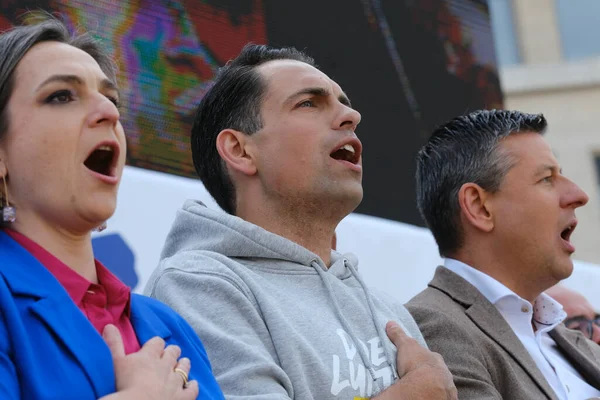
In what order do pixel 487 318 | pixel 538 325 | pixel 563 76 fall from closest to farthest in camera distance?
pixel 487 318 < pixel 538 325 < pixel 563 76

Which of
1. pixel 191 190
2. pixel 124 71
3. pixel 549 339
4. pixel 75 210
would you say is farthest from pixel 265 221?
pixel 124 71

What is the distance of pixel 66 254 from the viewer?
1.70 m

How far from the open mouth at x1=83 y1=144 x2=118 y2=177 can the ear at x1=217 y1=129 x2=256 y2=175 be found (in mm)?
694

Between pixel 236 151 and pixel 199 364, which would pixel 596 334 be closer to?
pixel 236 151

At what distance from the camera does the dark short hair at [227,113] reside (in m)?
2.54

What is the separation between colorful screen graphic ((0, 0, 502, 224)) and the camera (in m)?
4.49

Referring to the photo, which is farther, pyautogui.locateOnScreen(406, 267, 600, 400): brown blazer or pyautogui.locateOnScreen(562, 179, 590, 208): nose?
pyautogui.locateOnScreen(562, 179, 590, 208): nose

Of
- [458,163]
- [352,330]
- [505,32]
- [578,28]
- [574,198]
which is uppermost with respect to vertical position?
[352,330]

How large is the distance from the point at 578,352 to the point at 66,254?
1.78 m

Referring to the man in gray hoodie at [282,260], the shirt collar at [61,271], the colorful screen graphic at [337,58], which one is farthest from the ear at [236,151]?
the colorful screen graphic at [337,58]

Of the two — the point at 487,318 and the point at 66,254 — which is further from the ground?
the point at 66,254

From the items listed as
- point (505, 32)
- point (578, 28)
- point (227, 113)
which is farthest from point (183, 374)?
point (578, 28)

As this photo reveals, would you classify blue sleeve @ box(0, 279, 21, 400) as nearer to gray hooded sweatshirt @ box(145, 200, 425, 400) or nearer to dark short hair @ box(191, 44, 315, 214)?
gray hooded sweatshirt @ box(145, 200, 425, 400)

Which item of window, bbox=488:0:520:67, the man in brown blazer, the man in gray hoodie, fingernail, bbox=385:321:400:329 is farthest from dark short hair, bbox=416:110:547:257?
window, bbox=488:0:520:67
